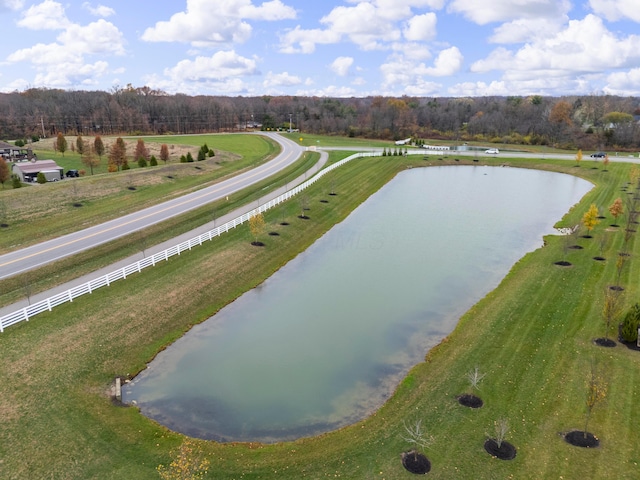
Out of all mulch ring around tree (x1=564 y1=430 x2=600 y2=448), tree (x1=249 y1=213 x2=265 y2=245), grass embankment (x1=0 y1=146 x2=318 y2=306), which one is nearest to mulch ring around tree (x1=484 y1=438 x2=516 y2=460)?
mulch ring around tree (x1=564 y1=430 x2=600 y2=448)

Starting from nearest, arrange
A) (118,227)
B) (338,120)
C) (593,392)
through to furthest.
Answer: (593,392), (118,227), (338,120)

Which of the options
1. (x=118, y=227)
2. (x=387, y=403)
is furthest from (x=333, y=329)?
(x=118, y=227)

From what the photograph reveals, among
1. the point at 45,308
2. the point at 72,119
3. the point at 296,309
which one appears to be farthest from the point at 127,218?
the point at 72,119

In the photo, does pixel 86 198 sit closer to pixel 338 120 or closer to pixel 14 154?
pixel 14 154

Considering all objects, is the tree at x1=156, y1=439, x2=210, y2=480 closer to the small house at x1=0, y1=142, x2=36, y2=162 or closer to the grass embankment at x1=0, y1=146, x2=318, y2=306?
the grass embankment at x1=0, y1=146, x2=318, y2=306

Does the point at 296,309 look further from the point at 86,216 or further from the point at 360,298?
the point at 86,216

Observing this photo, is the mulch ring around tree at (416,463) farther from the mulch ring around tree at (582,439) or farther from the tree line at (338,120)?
the tree line at (338,120)

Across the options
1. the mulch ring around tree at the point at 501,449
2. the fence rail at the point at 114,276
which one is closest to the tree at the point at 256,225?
the fence rail at the point at 114,276
